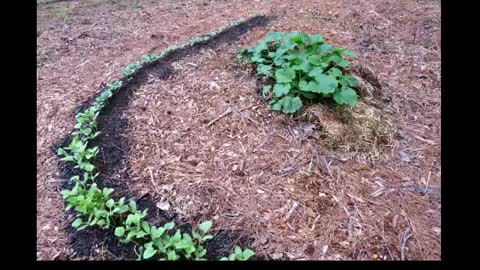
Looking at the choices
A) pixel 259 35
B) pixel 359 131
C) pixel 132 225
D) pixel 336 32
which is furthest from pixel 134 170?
pixel 336 32

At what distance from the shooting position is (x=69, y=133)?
234 cm

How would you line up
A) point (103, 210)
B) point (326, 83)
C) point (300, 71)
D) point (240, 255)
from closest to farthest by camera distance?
1. point (240, 255)
2. point (103, 210)
3. point (326, 83)
4. point (300, 71)

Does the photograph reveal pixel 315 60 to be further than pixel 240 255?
Yes

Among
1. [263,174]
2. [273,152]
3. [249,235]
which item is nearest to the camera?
[249,235]

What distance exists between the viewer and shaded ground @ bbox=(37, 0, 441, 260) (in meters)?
1.84

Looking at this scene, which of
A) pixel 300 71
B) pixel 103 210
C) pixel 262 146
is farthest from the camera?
pixel 300 71

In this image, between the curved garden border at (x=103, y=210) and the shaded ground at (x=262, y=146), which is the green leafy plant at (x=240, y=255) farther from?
the shaded ground at (x=262, y=146)

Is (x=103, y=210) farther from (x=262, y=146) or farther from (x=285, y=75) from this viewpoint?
(x=285, y=75)

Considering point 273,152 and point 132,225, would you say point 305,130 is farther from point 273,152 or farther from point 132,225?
point 132,225

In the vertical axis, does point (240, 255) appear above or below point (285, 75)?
below

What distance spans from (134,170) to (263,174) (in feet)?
2.59

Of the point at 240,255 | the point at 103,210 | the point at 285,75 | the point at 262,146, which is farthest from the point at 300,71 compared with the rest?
the point at 103,210

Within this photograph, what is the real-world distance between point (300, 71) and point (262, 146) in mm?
722

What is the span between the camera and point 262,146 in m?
2.31
